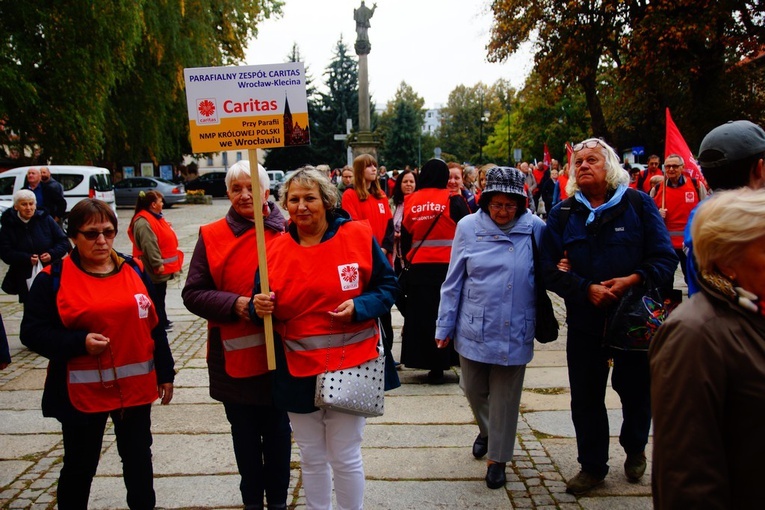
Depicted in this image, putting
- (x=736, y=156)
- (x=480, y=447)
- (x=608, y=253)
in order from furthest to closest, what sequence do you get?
(x=480, y=447) < (x=608, y=253) < (x=736, y=156)

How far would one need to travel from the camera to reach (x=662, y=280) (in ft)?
12.3

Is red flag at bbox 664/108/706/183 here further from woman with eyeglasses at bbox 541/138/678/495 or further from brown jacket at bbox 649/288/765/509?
brown jacket at bbox 649/288/765/509

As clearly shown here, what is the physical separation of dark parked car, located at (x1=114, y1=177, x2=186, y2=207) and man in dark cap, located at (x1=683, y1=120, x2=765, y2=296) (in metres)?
32.3

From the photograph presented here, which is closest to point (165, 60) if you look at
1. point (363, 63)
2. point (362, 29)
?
point (363, 63)

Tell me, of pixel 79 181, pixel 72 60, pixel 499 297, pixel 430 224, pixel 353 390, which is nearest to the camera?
pixel 353 390

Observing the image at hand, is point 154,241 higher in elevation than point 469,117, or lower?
lower

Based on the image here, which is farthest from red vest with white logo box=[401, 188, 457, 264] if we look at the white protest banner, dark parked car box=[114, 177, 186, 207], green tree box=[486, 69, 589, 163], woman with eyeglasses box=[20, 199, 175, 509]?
green tree box=[486, 69, 589, 163]

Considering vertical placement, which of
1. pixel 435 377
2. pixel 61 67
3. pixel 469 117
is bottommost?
pixel 435 377

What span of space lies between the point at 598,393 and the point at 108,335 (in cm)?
258

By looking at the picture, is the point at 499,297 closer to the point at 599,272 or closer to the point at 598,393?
the point at 599,272

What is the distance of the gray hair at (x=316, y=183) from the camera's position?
337 centimetres

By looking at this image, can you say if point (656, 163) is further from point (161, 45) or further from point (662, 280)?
point (161, 45)

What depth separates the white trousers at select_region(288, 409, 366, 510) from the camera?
129 inches

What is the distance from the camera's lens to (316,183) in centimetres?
338
